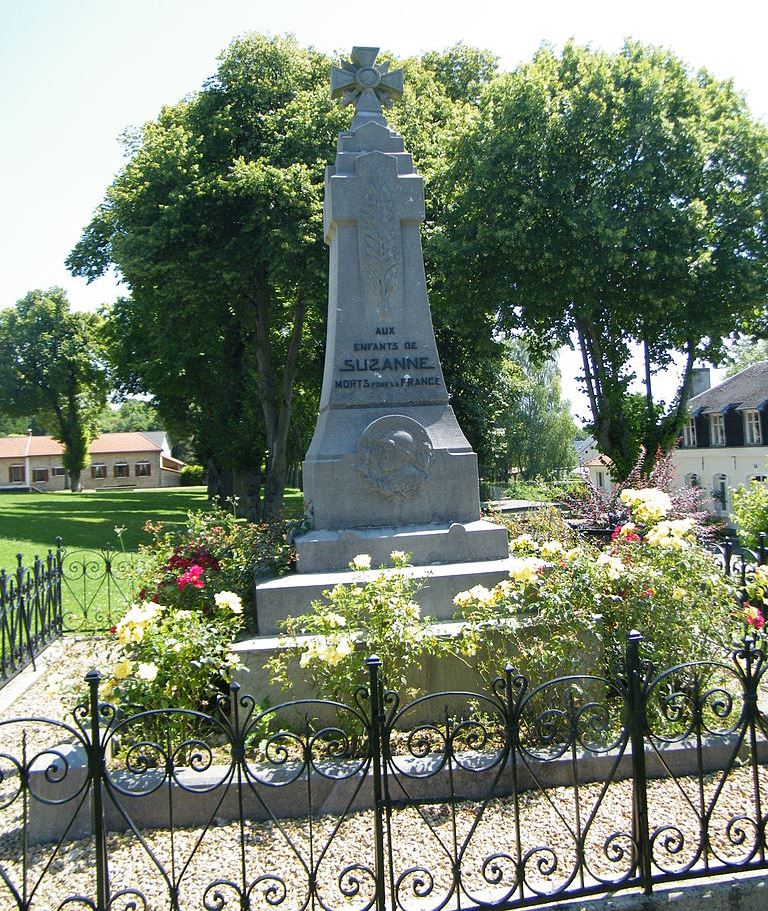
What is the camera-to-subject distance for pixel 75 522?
1056 inches

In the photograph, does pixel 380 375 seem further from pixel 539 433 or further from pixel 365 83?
pixel 539 433

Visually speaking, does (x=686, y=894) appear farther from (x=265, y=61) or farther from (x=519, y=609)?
(x=265, y=61)

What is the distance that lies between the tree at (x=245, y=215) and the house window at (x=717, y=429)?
19.8m

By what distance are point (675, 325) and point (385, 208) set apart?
54.0ft

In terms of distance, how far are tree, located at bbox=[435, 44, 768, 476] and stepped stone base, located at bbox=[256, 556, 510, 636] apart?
594 inches

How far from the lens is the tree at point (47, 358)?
5600cm

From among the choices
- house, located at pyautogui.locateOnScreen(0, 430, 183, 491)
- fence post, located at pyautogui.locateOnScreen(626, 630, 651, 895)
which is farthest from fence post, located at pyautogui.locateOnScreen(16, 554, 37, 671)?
house, located at pyautogui.locateOnScreen(0, 430, 183, 491)

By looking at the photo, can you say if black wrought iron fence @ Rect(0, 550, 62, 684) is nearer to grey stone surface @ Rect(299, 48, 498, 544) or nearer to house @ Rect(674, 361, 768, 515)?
grey stone surface @ Rect(299, 48, 498, 544)

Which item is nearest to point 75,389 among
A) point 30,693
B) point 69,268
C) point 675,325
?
point 69,268

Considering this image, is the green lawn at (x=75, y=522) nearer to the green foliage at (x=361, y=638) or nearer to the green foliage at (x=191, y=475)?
the green foliage at (x=361, y=638)

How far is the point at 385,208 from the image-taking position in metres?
8.13

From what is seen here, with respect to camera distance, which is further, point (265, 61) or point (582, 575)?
point (265, 61)

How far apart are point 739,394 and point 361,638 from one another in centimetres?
3493

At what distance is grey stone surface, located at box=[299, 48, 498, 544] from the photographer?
7.52 metres
